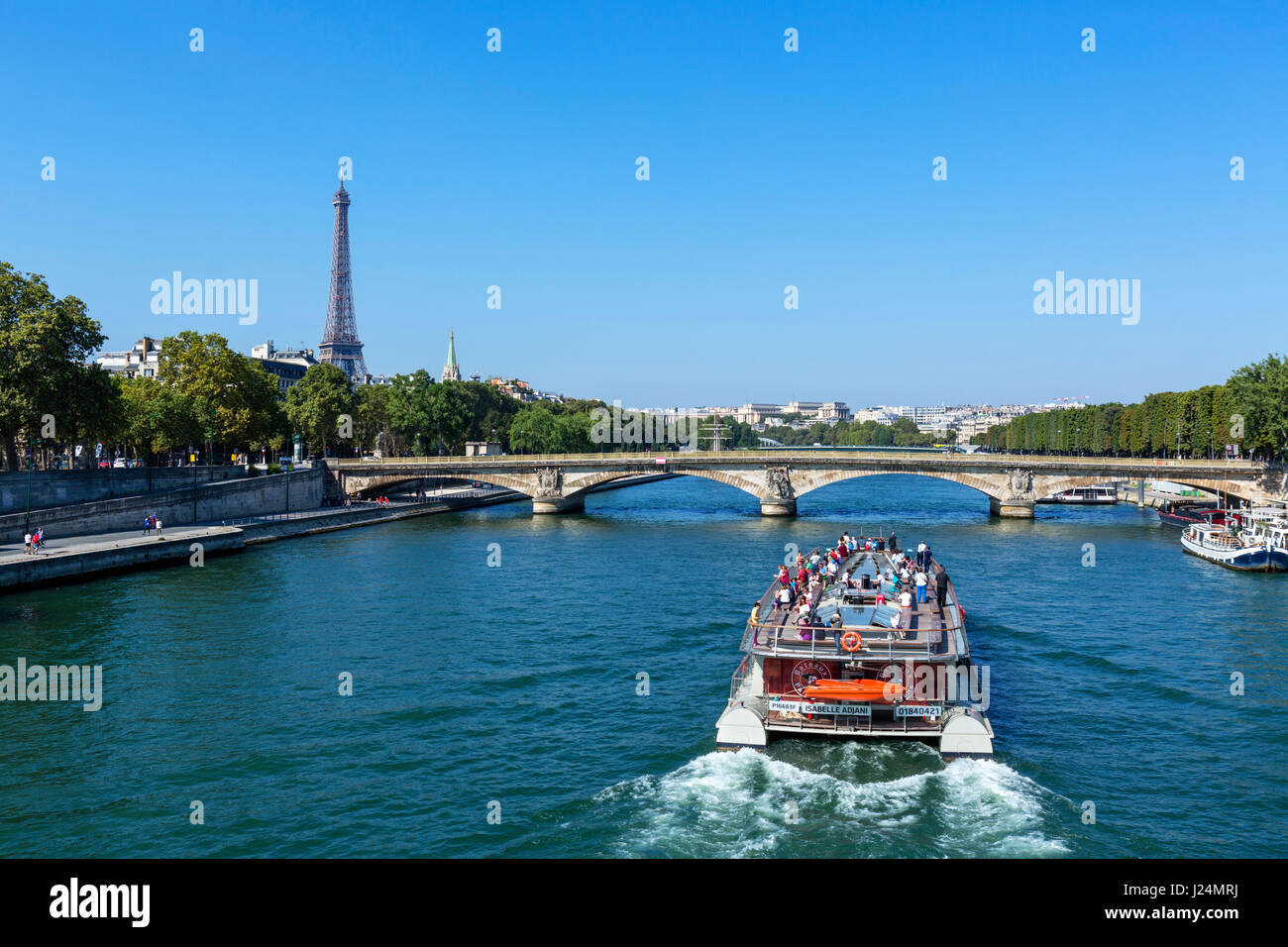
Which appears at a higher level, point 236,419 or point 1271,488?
point 236,419

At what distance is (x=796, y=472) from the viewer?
76.3 m

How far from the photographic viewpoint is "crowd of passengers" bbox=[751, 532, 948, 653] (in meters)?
20.9

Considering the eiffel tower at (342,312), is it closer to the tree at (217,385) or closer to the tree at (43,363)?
the tree at (217,385)

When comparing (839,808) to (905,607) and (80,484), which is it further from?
(80,484)

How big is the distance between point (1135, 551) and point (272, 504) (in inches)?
2317

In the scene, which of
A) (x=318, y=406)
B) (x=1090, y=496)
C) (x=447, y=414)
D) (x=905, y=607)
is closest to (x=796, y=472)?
(x=1090, y=496)

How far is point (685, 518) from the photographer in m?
75.6

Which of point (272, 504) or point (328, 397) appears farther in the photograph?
point (328, 397)

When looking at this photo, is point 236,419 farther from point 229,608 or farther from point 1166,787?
point 1166,787

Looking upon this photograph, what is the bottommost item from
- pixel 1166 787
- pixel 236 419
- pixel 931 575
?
pixel 1166 787

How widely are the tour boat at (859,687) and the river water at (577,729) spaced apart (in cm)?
53

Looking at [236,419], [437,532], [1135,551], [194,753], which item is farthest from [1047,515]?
[194,753]

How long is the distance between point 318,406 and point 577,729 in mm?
74142
